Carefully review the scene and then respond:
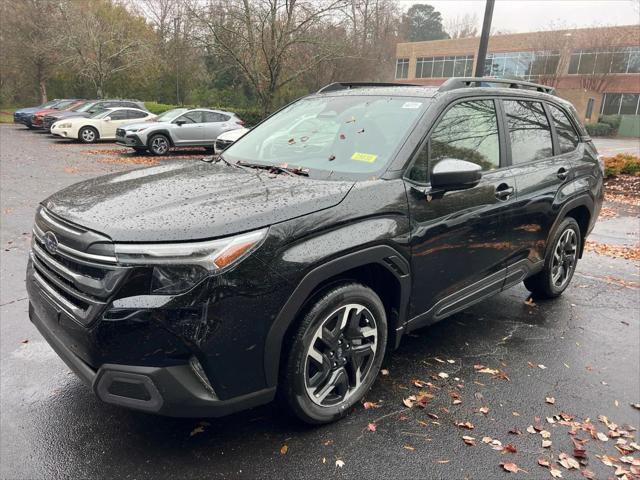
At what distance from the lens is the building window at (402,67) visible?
206 feet

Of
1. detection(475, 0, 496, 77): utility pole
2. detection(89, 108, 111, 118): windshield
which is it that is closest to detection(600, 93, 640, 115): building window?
detection(475, 0, 496, 77): utility pole

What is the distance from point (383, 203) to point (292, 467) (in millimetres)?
1490

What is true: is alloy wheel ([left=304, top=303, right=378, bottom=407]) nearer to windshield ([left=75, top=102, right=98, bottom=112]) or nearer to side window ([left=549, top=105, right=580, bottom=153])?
side window ([left=549, top=105, right=580, bottom=153])

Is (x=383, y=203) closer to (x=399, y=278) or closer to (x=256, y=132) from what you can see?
(x=399, y=278)

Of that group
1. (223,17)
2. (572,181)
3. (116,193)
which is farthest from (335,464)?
(223,17)

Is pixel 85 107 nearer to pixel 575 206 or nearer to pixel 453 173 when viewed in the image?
pixel 575 206

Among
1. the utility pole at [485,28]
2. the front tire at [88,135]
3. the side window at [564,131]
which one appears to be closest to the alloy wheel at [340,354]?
the side window at [564,131]

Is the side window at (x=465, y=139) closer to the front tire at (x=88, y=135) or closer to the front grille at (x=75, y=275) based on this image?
the front grille at (x=75, y=275)

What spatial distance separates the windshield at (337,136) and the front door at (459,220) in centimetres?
23

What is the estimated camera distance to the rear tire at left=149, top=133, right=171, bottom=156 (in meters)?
16.2

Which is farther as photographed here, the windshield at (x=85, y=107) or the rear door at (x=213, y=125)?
the windshield at (x=85, y=107)

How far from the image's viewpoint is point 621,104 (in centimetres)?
4856

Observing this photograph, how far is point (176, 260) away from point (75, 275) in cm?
54

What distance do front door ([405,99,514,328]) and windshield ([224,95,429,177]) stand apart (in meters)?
0.23
